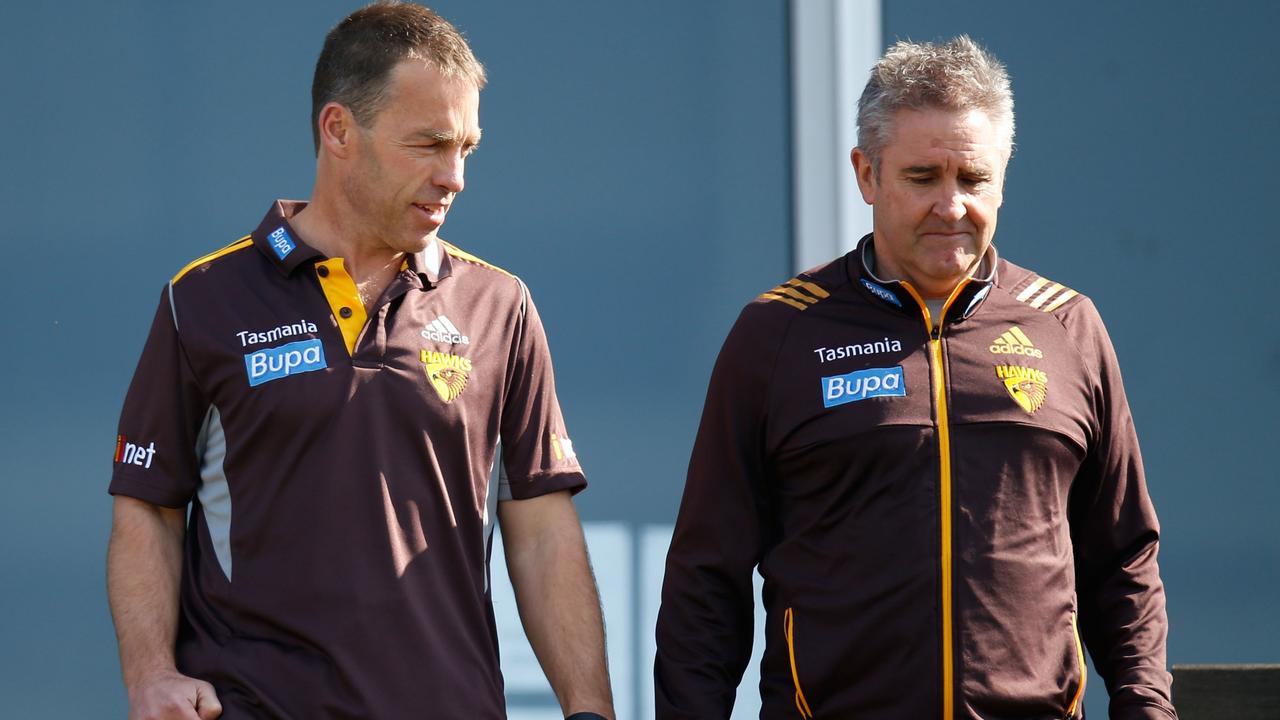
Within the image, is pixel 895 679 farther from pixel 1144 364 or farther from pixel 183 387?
pixel 1144 364

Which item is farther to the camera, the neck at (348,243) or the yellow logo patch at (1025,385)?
the neck at (348,243)

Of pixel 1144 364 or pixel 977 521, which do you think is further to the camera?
pixel 1144 364

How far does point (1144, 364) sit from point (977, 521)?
5.02 feet

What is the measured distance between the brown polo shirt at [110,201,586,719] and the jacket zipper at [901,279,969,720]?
2.18 feet

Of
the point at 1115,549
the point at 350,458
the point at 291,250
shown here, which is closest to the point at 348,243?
the point at 291,250

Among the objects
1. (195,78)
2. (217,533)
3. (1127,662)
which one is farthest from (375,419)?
(195,78)

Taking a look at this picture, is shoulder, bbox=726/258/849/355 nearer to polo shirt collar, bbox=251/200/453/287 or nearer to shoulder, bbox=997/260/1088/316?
shoulder, bbox=997/260/1088/316

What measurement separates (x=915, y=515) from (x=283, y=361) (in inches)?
37.3

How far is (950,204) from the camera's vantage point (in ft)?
7.39

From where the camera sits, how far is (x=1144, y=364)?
3514 millimetres

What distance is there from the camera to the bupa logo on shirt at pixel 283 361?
7.23ft

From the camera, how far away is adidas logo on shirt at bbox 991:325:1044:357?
2270mm

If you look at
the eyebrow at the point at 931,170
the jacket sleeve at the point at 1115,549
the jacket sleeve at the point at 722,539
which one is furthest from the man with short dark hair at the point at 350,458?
the jacket sleeve at the point at 1115,549

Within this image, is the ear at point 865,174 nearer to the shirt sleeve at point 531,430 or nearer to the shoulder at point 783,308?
the shoulder at point 783,308
